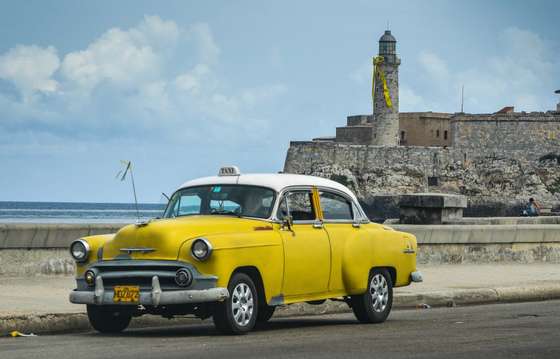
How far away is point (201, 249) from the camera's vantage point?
40.1 feet

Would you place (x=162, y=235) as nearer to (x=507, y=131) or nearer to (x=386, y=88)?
(x=386, y=88)

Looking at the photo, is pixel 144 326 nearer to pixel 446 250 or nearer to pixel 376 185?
pixel 446 250

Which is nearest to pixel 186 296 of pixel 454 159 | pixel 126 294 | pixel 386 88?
pixel 126 294

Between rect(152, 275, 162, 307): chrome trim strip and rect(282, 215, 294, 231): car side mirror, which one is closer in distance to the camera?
rect(152, 275, 162, 307): chrome trim strip

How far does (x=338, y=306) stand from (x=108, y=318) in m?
4.26

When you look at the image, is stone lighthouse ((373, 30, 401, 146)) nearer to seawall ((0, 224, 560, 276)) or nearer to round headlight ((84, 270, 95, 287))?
seawall ((0, 224, 560, 276))

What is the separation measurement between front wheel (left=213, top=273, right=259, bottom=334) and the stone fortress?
360 ft

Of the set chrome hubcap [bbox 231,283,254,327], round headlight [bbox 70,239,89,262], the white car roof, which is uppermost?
the white car roof

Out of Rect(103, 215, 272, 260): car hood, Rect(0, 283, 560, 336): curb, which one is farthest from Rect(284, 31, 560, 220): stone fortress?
Rect(103, 215, 272, 260): car hood

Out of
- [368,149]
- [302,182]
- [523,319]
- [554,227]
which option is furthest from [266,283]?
[368,149]

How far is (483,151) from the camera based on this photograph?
126 meters

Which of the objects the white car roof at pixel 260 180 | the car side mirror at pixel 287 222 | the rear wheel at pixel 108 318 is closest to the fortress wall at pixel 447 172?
the white car roof at pixel 260 180

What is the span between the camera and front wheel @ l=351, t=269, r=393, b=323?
14.5 meters

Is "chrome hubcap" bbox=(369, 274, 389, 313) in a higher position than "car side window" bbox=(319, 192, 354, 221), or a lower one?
lower
